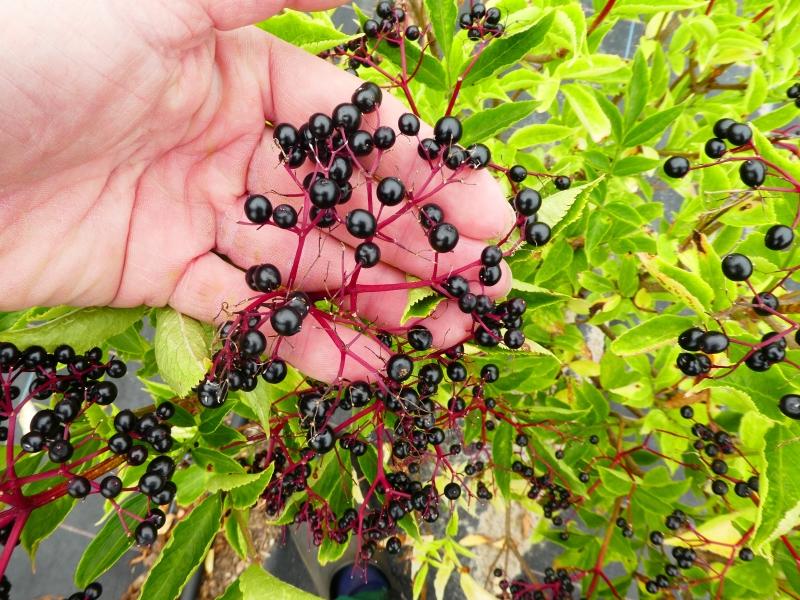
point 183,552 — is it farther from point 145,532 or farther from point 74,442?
point 74,442

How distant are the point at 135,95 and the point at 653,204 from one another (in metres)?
1.16

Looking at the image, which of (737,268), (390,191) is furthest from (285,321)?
(737,268)

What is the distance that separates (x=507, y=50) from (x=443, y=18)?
131 millimetres

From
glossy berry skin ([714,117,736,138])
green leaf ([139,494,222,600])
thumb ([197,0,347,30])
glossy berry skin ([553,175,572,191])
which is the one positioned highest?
thumb ([197,0,347,30])

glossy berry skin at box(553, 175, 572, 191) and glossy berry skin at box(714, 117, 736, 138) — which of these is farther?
glossy berry skin at box(553, 175, 572, 191)

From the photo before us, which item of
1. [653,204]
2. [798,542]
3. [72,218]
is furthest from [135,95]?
[798,542]

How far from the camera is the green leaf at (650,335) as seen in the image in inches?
37.0

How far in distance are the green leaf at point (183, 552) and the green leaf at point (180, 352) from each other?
268 mm

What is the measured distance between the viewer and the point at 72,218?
112cm

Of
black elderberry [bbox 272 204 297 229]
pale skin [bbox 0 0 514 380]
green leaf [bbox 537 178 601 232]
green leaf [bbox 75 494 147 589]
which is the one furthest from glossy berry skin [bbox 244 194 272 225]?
green leaf [bbox 75 494 147 589]

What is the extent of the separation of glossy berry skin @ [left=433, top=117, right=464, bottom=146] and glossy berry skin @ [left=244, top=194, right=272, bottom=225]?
0.32 m

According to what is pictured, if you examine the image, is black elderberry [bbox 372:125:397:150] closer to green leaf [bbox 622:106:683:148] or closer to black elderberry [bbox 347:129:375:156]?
black elderberry [bbox 347:129:375:156]

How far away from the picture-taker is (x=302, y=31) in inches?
40.9

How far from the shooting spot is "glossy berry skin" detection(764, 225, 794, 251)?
898 mm
